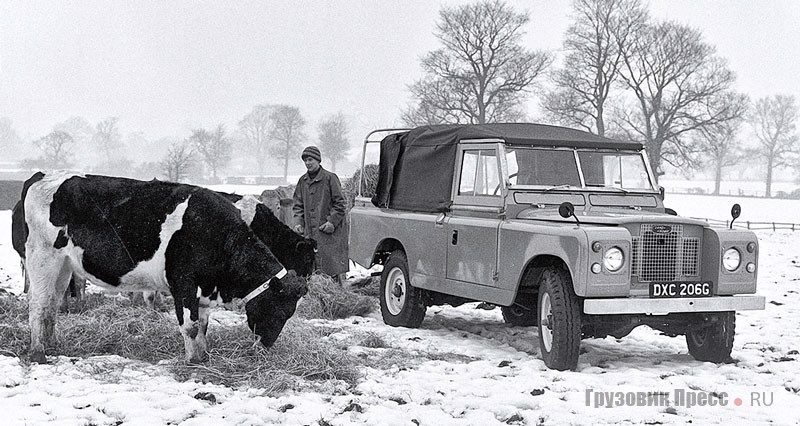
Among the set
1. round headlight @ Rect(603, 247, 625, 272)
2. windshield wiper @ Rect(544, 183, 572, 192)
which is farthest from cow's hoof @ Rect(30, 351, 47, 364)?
windshield wiper @ Rect(544, 183, 572, 192)

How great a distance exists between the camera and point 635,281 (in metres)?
6.74

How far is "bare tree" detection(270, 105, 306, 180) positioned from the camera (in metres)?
76.7

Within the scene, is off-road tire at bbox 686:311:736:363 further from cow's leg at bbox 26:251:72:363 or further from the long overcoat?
cow's leg at bbox 26:251:72:363

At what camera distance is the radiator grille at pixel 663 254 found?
6.77 meters

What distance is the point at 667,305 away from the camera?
6520 mm

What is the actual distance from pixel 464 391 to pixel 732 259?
279 cm

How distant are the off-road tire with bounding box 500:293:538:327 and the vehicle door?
0.48 meters

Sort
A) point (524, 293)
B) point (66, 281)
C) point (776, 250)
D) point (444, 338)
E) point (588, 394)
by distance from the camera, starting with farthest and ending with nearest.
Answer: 1. point (776, 250)
2. point (444, 338)
3. point (524, 293)
4. point (66, 281)
5. point (588, 394)

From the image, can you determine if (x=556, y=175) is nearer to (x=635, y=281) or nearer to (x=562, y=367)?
(x=635, y=281)

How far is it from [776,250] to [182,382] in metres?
18.8

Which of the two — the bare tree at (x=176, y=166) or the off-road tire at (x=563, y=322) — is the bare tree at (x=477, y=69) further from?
the off-road tire at (x=563, y=322)


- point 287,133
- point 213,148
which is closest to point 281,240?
point 213,148

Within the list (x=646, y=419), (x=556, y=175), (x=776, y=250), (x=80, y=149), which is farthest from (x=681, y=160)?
(x=80, y=149)

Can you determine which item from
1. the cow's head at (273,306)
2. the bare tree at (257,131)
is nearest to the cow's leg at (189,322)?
the cow's head at (273,306)
